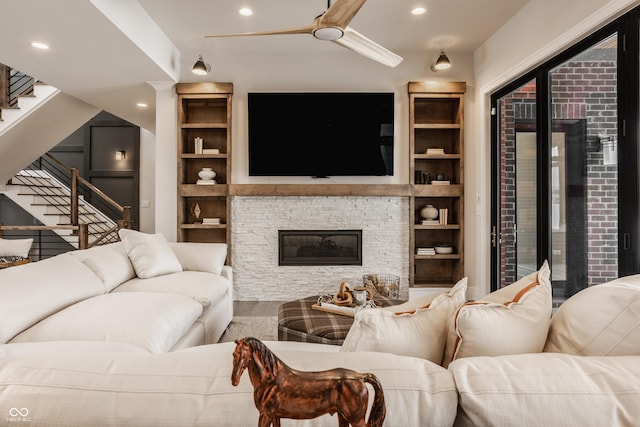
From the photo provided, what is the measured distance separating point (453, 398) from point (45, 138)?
7.02 meters

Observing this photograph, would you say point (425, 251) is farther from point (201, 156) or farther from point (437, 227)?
point (201, 156)

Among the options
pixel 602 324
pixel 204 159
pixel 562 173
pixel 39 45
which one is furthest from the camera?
pixel 204 159

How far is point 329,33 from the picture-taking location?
2520 millimetres

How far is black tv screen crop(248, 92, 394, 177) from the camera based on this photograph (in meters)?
4.74

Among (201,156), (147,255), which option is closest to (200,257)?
(147,255)

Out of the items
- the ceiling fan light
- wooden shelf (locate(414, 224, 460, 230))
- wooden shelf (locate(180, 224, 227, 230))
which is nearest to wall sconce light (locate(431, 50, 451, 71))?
wooden shelf (locate(414, 224, 460, 230))

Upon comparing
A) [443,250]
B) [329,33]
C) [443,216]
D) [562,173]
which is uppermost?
[329,33]

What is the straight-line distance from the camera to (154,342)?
6.43ft

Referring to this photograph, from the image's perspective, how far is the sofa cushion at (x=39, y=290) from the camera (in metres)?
1.84

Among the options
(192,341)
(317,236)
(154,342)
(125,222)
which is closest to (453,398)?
(154,342)

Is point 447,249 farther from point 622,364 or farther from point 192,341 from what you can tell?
point 622,364

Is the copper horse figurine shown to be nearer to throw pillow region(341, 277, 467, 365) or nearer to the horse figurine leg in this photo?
the horse figurine leg

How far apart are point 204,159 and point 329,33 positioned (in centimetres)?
298

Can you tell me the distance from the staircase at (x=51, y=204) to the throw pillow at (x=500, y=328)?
6493 millimetres
